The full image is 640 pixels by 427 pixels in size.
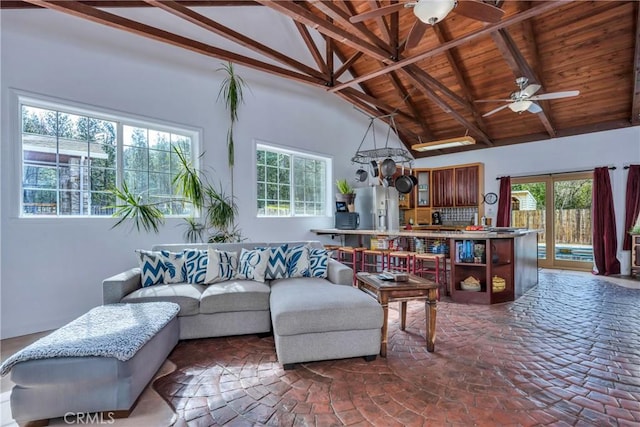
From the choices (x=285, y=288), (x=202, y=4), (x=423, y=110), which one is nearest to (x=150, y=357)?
(x=285, y=288)

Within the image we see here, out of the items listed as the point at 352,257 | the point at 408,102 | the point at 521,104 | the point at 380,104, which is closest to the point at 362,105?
the point at 380,104

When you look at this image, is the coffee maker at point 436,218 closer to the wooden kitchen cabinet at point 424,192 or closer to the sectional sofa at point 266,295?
the wooden kitchen cabinet at point 424,192

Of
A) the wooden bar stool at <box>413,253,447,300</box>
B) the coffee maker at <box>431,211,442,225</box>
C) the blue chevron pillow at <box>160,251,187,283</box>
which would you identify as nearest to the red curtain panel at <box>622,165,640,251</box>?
the coffee maker at <box>431,211,442,225</box>

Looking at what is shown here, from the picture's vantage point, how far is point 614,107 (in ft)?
19.6

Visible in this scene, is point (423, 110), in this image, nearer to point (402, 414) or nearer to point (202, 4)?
point (202, 4)

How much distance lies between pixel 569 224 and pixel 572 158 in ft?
4.87

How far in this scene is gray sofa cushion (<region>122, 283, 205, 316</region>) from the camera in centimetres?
280

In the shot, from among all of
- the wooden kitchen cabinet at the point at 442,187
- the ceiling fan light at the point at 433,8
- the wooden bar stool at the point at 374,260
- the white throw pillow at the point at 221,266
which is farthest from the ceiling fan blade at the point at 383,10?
the wooden kitchen cabinet at the point at 442,187

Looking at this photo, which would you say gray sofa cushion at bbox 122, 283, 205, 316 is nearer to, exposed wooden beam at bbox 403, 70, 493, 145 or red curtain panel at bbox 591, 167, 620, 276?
exposed wooden beam at bbox 403, 70, 493, 145

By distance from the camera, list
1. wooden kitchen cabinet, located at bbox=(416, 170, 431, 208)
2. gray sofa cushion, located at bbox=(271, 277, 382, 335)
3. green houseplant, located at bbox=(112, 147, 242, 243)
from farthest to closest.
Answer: wooden kitchen cabinet, located at bbox=(416, 170, 431, 208), green houseplant, located at bbox=(112, 147, 242, 243), gray sofa cushion, located at bbox=(271, 277, 382, 335)

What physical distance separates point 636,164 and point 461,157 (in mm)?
3440

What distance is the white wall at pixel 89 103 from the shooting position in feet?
10.4

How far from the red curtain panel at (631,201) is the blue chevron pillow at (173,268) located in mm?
8191

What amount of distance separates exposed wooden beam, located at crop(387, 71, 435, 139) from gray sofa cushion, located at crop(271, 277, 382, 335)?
17.8 feet
